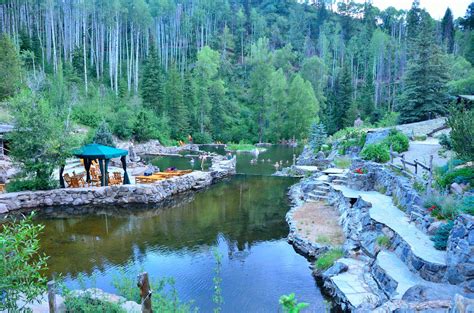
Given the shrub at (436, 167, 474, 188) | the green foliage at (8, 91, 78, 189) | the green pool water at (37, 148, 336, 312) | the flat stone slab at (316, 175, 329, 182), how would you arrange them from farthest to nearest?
1. the flat stone slab at (316, 175, 329, 182)
2. the green foliage at (8, 91, 78, 189)
3. the shrub at (436, 167, 474, 188)
4. the green pool water at (37, 148, 336, 312)

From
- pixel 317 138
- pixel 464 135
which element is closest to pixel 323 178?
pixel 464 135

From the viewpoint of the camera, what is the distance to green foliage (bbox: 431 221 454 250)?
6.93 metres

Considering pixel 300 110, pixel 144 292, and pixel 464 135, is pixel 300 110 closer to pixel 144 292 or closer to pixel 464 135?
pixel 464 135

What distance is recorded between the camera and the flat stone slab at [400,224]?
22.0ft

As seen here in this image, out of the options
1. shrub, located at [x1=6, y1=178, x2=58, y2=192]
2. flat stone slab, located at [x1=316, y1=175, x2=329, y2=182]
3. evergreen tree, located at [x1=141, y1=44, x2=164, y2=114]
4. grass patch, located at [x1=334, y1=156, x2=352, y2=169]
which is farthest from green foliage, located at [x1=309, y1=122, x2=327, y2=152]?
evergreen tree, located at [x1=141, y1=44, x2=164, y2=114]

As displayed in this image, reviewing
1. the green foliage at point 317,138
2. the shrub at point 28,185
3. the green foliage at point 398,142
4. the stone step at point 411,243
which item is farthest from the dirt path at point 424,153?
the shrub at point 28,185

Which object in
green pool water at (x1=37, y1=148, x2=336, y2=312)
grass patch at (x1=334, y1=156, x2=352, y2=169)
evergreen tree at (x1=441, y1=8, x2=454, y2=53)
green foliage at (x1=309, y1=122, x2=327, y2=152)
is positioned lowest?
green pool water at (x1=37, y1=148, x2=336, y2=312)

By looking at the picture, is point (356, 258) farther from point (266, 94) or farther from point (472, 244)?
point (266, 94)

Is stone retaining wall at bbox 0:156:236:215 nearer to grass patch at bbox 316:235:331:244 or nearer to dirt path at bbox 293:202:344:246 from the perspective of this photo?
dirt path at bbox 293:202:344:246

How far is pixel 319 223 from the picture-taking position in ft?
36.5

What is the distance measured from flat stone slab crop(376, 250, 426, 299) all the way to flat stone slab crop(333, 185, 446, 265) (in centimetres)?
38

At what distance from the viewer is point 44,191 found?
13.8 metres

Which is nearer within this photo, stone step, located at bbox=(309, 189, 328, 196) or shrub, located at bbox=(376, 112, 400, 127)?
stone step, located at bbox=(309, 189, 328, 196)

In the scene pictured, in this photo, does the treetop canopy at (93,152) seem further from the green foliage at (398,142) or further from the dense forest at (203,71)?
the green foliage at (398,142)
